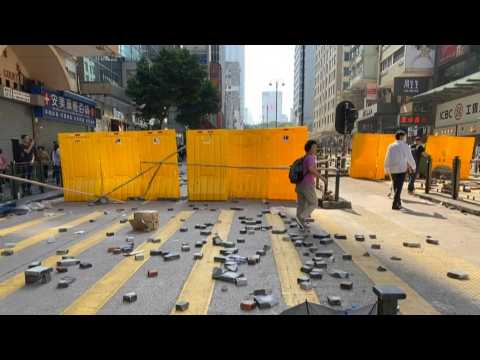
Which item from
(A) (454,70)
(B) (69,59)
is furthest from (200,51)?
(B) (69,59)

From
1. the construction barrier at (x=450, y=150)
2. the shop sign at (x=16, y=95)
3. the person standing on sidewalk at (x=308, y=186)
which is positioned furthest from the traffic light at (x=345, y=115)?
the shop sign at (x=16, y=95)

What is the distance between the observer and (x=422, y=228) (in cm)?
718

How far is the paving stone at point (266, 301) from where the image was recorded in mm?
3508

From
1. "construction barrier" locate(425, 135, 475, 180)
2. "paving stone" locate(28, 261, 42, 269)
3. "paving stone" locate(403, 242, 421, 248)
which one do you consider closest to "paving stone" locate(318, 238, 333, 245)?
"paving stone" locate(403, 242, 421, 248)

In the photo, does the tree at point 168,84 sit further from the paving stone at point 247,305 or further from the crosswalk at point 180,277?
the paving stone at point 247,305

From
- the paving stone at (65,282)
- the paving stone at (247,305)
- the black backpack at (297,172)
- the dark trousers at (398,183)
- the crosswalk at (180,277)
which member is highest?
the black backpack at (297,172)

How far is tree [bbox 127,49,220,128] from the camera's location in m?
28.8

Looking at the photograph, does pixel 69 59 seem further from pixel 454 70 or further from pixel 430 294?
pixel 454 70

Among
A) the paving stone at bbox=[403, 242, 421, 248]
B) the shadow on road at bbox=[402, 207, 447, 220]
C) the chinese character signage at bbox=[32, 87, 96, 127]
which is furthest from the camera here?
the chinese character signage at bbox=[32, 87, 96, 127]

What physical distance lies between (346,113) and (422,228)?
386cm

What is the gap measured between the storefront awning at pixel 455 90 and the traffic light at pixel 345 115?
26.6m

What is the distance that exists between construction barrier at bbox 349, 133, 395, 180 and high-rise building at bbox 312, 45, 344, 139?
6387 cm

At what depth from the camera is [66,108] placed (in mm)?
20844

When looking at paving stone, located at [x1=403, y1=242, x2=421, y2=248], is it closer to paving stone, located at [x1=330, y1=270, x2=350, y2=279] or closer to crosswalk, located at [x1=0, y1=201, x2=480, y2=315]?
crosswalk, located at [x1=0, y1=201, x2=480, y2=315]
